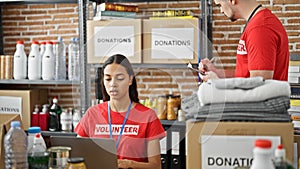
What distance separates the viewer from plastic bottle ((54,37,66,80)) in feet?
13.2

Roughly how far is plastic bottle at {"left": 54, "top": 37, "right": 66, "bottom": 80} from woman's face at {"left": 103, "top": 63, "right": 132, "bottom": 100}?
110cm

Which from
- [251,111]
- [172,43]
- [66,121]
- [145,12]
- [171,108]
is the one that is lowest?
[66,121]

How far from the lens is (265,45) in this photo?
7.92ft

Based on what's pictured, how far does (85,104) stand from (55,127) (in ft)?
1.06

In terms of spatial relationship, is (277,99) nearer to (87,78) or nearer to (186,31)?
(186,31)

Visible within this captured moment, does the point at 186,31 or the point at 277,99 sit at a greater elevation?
the point at 186,31

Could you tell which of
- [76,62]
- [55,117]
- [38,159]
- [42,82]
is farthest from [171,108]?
[38,159]

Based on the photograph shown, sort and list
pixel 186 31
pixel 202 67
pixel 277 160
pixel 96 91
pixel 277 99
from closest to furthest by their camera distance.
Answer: pixel 277 160
pixel 277 99
pixel 202 67
pixel 186 31
pixel 96 91

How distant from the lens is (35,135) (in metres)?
1.96

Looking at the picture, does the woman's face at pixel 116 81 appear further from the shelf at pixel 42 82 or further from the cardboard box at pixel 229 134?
the cardboard box at pixel 229 134

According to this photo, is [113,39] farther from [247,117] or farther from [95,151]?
[247,117]

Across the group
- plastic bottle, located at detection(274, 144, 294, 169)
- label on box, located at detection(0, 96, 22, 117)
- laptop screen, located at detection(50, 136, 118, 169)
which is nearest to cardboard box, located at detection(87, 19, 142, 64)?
label on box, located at detection(0, 96, 22, 117)

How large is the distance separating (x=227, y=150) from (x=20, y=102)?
2.65 metres

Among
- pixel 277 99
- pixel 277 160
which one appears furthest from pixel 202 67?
pixel 277 160
